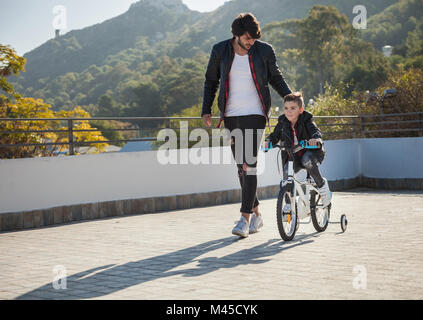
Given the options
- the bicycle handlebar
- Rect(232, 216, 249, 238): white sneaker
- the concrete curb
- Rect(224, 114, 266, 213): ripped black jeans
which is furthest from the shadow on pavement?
the concrete curb

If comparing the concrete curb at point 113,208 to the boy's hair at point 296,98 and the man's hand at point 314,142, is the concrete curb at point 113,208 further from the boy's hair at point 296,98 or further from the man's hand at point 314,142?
the man's hand at point 314,142

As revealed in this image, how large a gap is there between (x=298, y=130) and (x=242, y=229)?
3.82 ft

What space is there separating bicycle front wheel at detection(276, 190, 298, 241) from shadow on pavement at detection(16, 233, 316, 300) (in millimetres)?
107

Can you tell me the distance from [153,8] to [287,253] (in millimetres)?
159204

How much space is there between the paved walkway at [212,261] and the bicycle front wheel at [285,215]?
0.12 metres

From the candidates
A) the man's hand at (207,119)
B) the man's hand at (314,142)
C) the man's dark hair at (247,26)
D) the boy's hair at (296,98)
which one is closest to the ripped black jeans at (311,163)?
the man's hand at (314,142)

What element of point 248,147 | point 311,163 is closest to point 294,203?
point 311,163

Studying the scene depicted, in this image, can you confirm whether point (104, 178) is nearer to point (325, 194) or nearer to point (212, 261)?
point (325, 194)

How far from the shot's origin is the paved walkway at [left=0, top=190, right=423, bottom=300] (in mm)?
4098

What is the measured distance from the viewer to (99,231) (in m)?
7.61

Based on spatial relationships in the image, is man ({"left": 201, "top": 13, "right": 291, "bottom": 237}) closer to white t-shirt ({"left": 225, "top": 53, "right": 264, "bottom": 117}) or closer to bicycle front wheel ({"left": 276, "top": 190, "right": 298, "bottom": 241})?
white t-shirt ({"left": 225, "top": 53, "right": 264, "bottom": 117})

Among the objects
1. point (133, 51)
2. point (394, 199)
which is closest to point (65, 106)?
point (133, 51)

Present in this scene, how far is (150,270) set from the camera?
16.2ft
